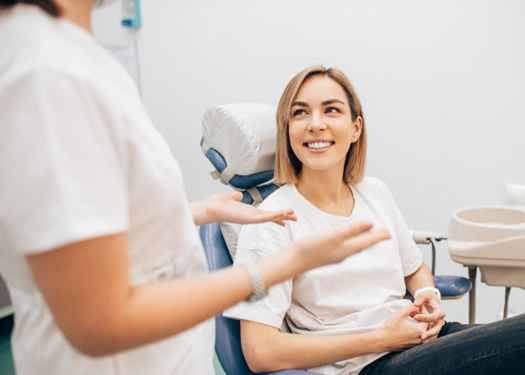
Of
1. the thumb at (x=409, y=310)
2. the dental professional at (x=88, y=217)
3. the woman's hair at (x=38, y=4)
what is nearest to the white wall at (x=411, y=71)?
the thumb at (x=409, y=310)

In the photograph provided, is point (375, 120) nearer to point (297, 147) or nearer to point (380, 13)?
point (380, 13)

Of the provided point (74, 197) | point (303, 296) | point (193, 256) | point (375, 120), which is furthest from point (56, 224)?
point (375, 120)

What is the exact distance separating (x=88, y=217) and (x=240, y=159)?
37.6 inches

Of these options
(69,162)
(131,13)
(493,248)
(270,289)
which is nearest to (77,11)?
(69,162)

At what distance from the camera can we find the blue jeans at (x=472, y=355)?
A: 941 millimetres

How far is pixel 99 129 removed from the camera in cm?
41

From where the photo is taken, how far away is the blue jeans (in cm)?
94

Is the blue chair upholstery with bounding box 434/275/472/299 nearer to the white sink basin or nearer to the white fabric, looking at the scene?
the white sink basin

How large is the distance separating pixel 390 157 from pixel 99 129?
1.61m

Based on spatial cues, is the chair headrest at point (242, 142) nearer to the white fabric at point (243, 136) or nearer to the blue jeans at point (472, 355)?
the white fabric at point (243, 136)

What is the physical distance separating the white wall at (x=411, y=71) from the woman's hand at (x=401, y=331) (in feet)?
2.82

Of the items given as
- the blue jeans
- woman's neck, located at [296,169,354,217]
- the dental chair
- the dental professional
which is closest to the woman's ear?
woman's neck, located at [296,169,354,217]

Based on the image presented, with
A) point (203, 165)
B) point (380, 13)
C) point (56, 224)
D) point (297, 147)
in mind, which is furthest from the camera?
point (203, 165)

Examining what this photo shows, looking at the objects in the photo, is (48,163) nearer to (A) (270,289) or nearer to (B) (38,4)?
(B) (38,4)
